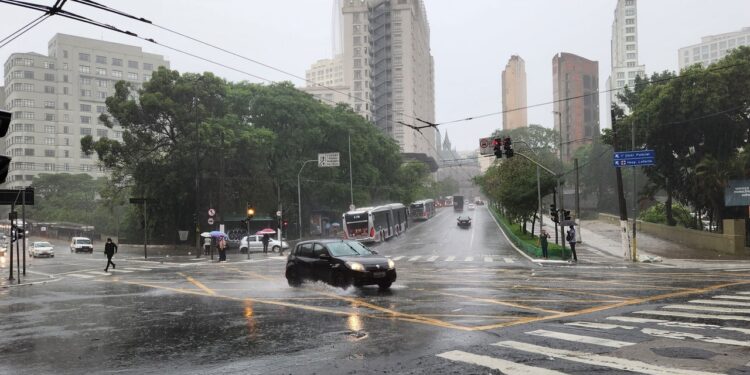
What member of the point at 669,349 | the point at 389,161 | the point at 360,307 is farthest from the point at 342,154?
the point at 669,349

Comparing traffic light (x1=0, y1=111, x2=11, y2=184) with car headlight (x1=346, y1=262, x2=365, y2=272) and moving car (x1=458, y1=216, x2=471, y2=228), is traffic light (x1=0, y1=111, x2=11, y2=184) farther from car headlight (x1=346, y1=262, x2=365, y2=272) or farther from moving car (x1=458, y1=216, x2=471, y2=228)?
moving car (x1=458, y1=216, x2=471, y2=228)

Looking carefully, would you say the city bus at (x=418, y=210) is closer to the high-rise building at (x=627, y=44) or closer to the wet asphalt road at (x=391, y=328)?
the wet asphalt road at (x=391, y=328)

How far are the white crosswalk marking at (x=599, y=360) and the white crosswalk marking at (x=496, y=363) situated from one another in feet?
2.45

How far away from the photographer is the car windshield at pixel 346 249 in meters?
18.0

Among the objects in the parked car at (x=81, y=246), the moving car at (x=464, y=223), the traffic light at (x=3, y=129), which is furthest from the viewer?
the moving car at (x=464, y=223)

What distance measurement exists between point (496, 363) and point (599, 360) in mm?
1384

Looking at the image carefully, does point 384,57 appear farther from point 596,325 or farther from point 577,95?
point 596,325

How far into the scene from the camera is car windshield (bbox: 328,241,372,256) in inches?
707

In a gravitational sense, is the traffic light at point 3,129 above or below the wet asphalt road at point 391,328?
above

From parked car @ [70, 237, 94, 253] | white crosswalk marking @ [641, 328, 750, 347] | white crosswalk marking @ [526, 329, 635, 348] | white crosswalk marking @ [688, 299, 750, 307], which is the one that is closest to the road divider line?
white crosswalk marking @ [641, 328, 750, 347]

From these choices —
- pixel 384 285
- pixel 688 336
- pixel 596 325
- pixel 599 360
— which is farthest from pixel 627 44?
pixel 599 360

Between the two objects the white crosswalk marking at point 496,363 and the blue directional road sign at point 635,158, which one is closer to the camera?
the white crosswalk marking at point 496,363

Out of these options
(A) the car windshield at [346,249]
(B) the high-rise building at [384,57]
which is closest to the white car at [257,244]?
(A) the car windshield at [346,249]

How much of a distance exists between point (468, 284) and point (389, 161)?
220ft
